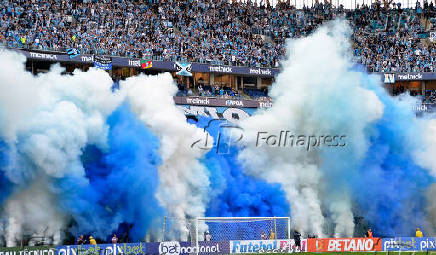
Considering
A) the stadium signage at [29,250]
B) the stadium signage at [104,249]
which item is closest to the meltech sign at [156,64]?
the stadium signage at [104,249]

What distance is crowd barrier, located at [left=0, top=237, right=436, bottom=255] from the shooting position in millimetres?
25781

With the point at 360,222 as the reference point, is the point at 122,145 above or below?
above

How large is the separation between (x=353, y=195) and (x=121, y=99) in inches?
523

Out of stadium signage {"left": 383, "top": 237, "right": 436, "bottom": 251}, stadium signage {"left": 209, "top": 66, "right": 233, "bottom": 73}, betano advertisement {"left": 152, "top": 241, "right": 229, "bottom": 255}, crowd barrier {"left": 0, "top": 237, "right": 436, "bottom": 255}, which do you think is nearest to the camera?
crowd barrier {"left": 0, "top": 237, "right": 436, "bottom": 255}

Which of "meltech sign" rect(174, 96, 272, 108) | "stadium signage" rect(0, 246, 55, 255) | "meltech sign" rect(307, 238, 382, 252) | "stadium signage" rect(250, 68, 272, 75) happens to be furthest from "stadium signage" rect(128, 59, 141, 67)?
"stadium signage" rect(0, 246, 55, 255)

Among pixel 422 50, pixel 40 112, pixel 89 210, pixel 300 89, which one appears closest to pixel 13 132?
pixel 40 112

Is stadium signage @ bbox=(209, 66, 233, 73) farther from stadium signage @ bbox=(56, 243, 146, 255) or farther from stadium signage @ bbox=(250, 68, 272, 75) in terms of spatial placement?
stadium signage @ bbox=(56, 243, 146, 255)

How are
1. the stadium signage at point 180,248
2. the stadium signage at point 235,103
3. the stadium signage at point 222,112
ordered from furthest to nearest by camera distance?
the stadium signage at point 235,103, the stadium signage at point 222,112, the stadium signage at point 180,248

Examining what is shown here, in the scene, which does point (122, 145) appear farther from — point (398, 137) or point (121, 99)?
point (398, 137)

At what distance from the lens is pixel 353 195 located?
37.0 metres

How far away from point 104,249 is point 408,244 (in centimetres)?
1385

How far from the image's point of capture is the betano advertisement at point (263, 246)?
2967 cm

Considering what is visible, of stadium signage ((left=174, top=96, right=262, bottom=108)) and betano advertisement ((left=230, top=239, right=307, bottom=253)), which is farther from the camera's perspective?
stadium signage ((left=174, top=96, right=262, bottom=108))

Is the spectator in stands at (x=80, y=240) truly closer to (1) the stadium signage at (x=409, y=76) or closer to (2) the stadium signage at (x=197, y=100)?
(2) the stadium signage at (x=197, y=100)
